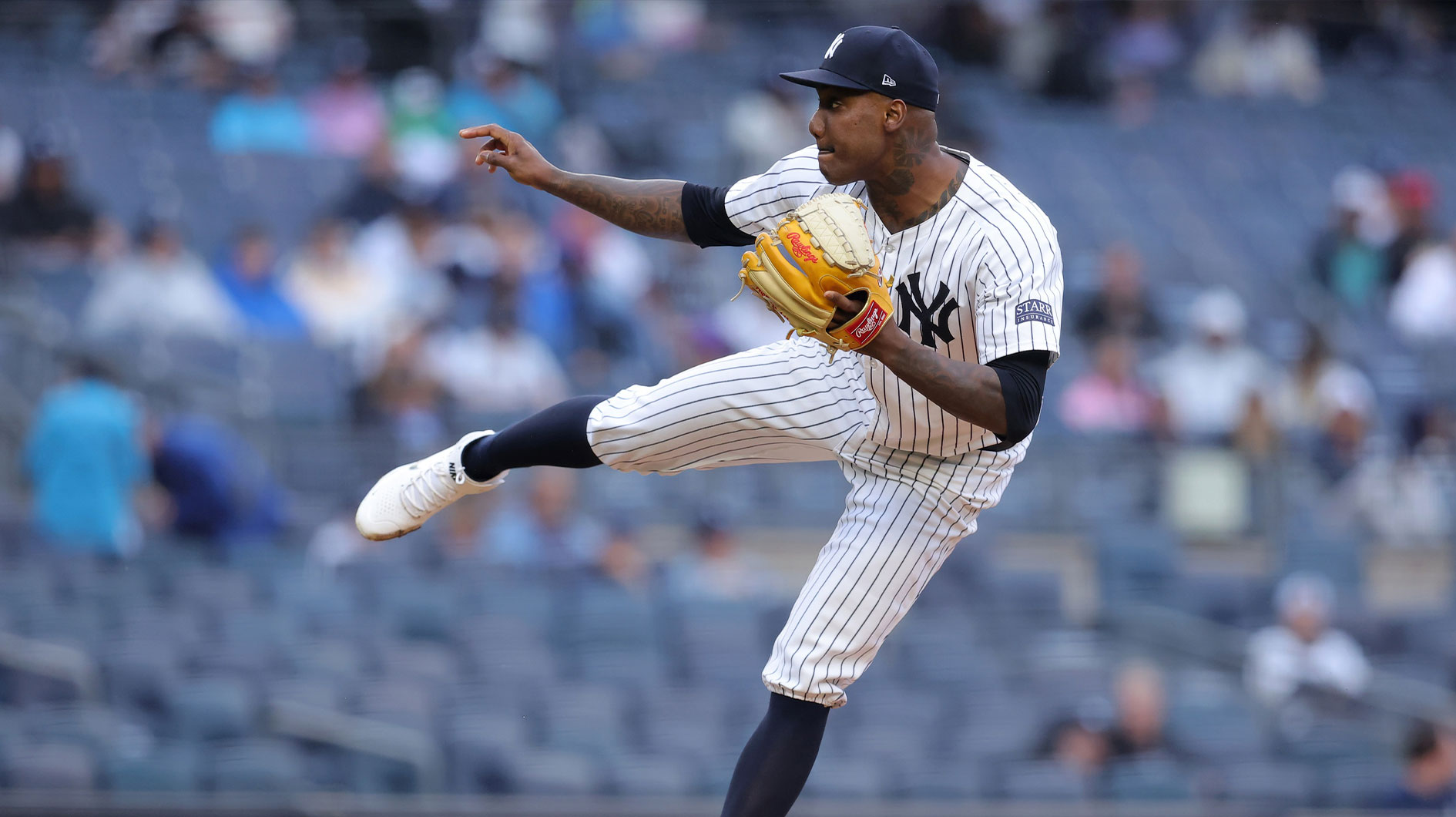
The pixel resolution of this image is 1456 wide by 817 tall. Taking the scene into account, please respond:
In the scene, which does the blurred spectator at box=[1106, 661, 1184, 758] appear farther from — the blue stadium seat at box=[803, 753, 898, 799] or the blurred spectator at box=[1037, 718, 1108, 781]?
the blue stadium seat at box=[803, 753, 898, 799]

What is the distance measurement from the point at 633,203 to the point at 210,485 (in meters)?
4.25

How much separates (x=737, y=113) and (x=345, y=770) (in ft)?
18.3

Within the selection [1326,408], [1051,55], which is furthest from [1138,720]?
[1051,55]

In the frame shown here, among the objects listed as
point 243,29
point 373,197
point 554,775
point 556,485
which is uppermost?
point 243,29

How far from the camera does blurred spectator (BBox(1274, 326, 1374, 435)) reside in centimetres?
920

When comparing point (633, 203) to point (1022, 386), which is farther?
point (633, 203)

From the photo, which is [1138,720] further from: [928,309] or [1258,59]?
[1258,59]

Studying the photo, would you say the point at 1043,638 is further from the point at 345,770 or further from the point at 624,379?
the point at 345,770

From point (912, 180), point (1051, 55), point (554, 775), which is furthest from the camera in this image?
point (1051, 55)

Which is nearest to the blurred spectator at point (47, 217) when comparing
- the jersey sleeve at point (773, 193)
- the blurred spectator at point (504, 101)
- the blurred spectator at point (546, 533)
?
the blurred spectator at point (504, 101)

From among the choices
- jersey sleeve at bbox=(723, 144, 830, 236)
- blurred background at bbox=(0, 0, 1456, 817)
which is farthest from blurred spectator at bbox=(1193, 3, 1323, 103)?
jersey sleeve at bbox=(723, 144, 830, 236)

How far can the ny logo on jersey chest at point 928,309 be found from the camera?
3.41 metres

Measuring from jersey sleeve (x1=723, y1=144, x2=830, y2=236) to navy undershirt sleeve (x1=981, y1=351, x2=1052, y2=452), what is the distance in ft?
2.26

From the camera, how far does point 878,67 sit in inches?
128
